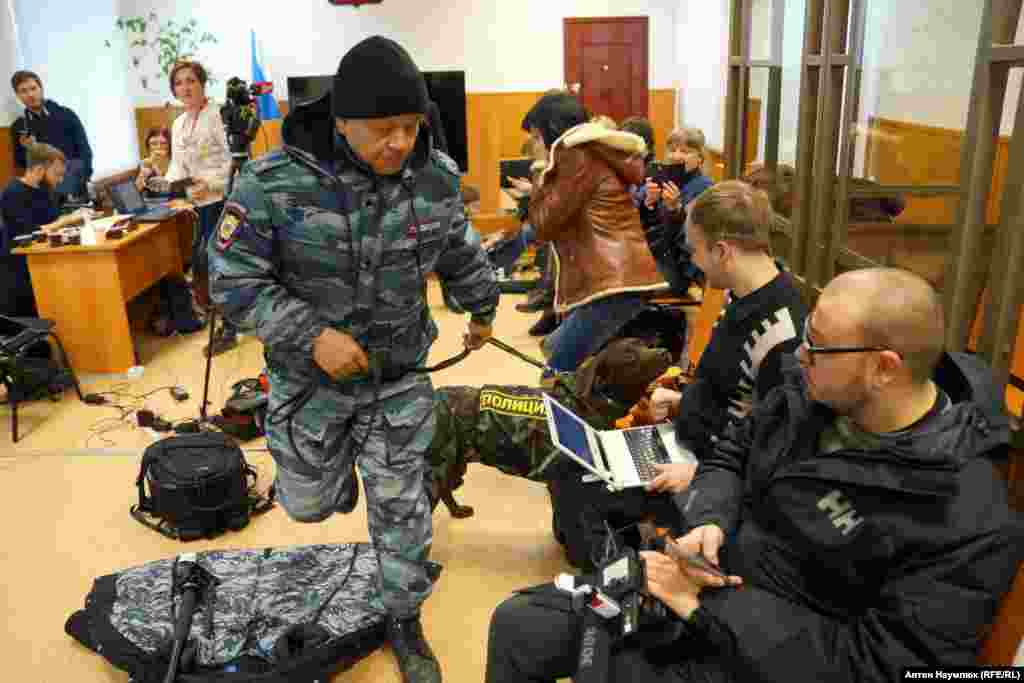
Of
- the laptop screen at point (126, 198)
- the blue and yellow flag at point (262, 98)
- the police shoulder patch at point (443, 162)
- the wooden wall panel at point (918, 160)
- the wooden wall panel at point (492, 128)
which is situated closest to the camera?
the police shoulder patch at point (443, 162)

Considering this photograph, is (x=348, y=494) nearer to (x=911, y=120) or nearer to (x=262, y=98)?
(x=911, y=120)

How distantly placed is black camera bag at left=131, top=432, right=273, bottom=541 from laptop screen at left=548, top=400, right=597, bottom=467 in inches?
48.4

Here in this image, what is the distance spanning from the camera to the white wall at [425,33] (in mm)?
7793

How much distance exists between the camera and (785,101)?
4289mm

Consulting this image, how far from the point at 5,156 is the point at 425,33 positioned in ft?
12.5

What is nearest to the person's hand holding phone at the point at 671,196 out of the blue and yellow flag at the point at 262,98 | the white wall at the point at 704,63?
the white wall at the point at 704,63

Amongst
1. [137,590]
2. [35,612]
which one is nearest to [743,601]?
[137,590]

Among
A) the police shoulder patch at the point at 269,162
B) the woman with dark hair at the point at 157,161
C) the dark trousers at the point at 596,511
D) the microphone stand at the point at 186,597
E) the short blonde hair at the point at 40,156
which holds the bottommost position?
the microphone stand at the point at 186,597

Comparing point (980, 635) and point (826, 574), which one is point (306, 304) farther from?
point (980, 635)

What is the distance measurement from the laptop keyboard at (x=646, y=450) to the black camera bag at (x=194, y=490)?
1.38 meters

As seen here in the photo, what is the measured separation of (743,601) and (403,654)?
3.52 ft

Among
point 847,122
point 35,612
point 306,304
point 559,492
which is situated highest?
point 847,122

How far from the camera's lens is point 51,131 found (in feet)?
18.8

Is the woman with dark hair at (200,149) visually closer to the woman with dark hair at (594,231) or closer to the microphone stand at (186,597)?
the woman with dark hair at (594,231)
